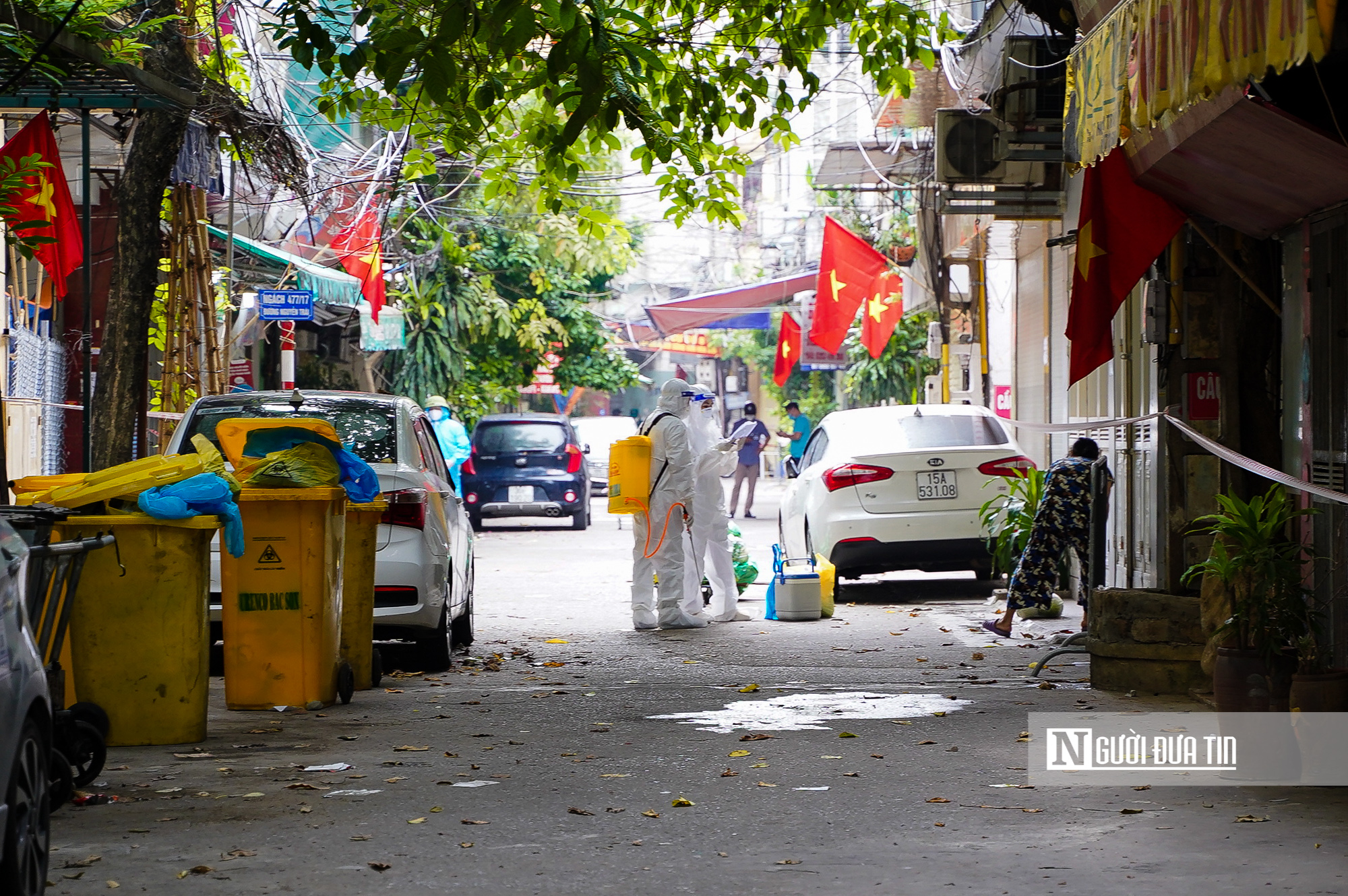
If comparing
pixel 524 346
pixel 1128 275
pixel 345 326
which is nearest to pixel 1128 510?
pixel 1128 275

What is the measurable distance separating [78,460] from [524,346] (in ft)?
42.2

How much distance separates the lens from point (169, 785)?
6121 millimetres

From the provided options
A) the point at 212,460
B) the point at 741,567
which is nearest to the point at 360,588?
the point at 212,460

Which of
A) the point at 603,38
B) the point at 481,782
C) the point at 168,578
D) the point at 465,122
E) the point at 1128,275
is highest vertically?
the point at 465,122

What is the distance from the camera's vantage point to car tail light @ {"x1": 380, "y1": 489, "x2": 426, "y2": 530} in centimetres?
915

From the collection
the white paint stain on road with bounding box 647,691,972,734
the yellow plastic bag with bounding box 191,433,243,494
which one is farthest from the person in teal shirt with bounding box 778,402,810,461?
the yellow plastic bag with bounding box 191,433,243,494

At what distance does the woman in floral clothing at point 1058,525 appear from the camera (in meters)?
10.1

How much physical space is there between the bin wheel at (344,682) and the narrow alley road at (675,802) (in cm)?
8

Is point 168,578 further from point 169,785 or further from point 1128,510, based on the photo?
point 1128,510

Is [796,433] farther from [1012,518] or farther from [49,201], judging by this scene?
[49,201]

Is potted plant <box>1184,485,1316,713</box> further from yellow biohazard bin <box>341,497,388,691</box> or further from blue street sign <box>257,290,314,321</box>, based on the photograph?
blue street sign <box>257,290,314,321</box>

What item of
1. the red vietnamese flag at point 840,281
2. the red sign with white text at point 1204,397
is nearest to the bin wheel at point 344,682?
the red sign with white text at point 1204,397

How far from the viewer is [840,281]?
22.1m

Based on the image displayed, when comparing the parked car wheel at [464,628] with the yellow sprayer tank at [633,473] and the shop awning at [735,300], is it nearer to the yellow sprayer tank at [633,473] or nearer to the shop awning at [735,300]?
the yellow sprayer tank at [633,473]
